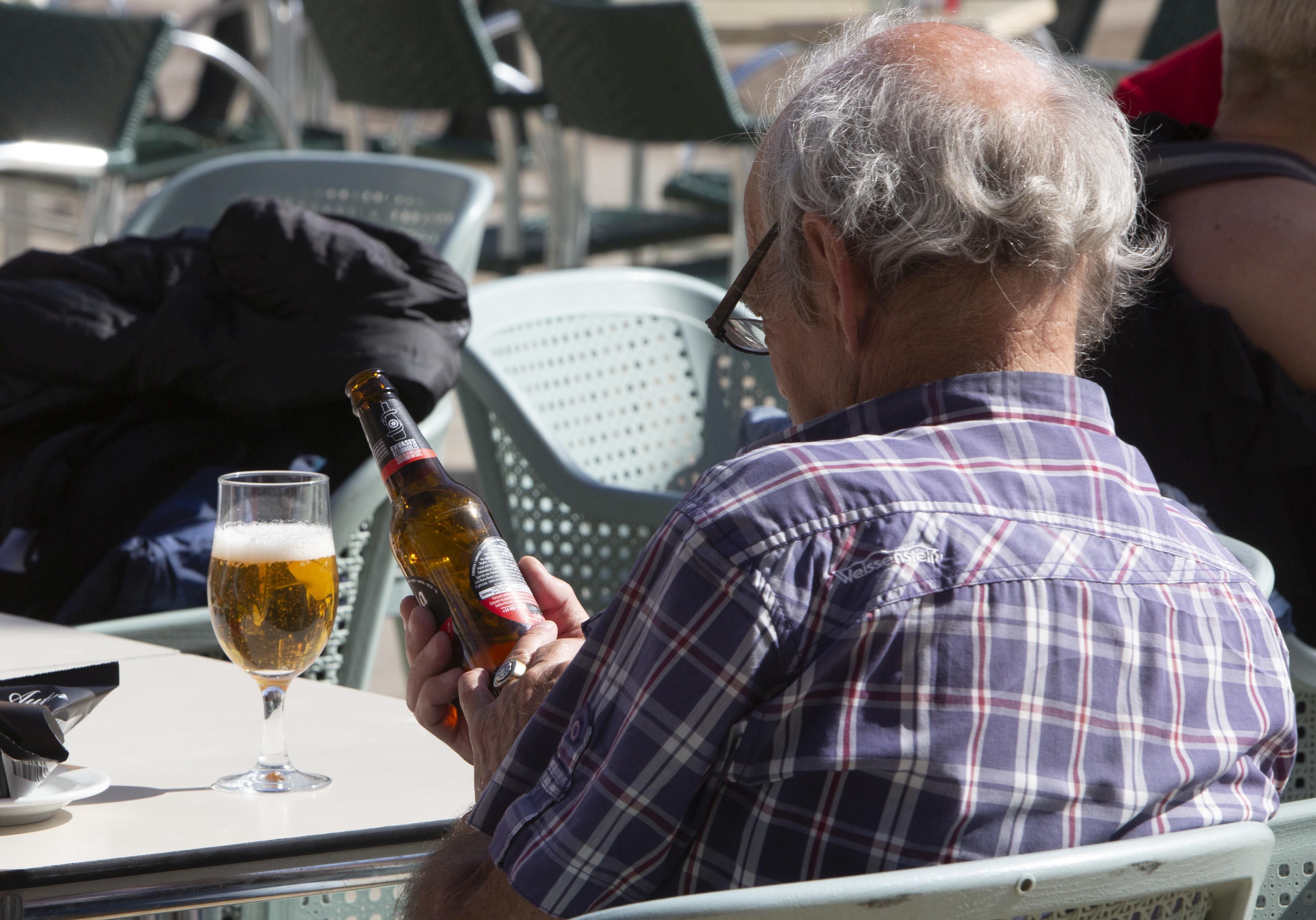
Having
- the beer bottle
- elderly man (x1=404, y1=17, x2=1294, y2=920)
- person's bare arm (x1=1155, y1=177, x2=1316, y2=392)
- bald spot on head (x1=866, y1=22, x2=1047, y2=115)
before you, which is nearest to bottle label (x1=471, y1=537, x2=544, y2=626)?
the beer bottle

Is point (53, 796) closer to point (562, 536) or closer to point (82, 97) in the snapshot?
point (562, 536)

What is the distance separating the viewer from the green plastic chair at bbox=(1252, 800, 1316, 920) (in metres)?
1.19

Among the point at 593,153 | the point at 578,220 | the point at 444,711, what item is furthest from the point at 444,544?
the point at 593,153

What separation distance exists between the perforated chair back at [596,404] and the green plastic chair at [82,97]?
2434 mm

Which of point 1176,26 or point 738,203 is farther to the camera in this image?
point 1176,26

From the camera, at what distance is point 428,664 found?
4.63ft

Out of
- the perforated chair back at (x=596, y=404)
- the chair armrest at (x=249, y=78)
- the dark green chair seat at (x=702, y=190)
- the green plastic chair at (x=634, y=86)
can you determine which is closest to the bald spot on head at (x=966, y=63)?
A: the perforated chair back at (x=596, y=404)

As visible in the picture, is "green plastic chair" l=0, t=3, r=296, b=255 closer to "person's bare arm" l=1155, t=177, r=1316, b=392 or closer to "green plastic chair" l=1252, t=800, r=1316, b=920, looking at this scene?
"person's bare arm" l=1155, t=177, r=1316, b=392

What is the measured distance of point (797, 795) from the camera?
1.01 meters

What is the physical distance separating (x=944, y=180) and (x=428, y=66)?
4.70 meters

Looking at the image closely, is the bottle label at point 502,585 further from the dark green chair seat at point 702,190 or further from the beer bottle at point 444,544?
the dark green chair seat at point 702,190

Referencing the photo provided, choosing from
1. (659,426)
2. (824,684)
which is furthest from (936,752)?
(659,426)

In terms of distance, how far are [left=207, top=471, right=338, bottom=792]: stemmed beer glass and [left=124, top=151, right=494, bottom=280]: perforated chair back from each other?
6.15 ft

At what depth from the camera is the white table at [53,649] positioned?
5.32ft
